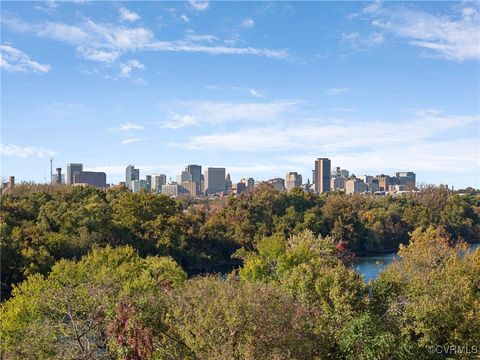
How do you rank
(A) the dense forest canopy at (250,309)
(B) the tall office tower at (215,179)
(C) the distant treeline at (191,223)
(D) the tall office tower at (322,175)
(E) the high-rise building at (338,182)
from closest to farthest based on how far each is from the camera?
(A) the dense forest canopy at (250,309) → (C) the distant treeline at (191,223) → (D) the tall office tower at (322,175) → (B) the tall office tower at (215,179) → (E) the high-rise building at (338,182)

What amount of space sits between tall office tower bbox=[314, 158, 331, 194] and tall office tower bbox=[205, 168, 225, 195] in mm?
32349

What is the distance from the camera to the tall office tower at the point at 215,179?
18125 cm

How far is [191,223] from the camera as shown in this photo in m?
48.8

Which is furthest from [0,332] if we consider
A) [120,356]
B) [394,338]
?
[394,338]

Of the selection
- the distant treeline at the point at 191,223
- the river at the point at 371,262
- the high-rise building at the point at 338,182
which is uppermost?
the high-rise building at the point at 338,182

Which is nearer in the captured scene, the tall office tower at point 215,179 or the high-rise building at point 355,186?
the high-rise building at point 355,186

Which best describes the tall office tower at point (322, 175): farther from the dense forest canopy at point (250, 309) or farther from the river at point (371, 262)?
the dense forest canopy at point (250, 309)

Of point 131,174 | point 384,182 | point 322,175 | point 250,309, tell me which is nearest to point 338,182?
point 384,182

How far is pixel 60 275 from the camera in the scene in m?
21.3

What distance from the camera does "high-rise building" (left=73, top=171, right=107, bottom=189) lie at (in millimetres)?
140087

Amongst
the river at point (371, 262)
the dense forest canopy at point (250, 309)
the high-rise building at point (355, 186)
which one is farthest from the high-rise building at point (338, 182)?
the dense forest canopy at point (250, 309)

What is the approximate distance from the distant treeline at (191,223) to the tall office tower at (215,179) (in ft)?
369

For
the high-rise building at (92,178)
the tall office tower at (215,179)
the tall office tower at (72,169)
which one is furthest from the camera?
the tall office tower at (215,179)

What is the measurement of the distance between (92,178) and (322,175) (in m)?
72.9
